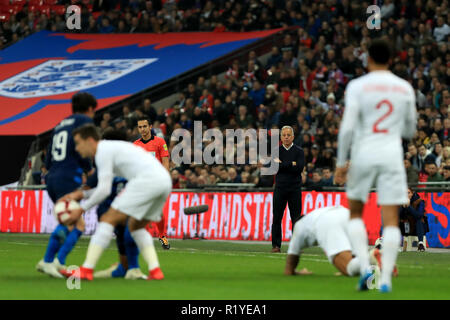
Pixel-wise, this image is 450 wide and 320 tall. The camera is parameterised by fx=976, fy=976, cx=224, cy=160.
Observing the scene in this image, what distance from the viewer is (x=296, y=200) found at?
18.3m

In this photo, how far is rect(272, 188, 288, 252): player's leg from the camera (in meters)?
18.0

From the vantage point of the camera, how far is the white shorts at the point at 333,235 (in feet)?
37.9

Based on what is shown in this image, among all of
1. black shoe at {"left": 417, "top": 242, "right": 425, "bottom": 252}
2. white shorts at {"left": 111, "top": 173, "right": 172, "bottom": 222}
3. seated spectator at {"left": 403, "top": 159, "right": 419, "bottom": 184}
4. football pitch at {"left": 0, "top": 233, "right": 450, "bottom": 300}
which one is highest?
seated spectator at {"left": 403, "top": 159, "right": 419, "bottom": 184}

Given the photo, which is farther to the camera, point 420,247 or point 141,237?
point 420,247

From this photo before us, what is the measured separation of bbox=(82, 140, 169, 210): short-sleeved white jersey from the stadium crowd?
11.5 m

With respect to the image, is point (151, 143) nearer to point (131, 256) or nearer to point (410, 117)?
point (131, 256)

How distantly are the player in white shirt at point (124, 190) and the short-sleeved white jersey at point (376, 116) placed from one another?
91.7 inches

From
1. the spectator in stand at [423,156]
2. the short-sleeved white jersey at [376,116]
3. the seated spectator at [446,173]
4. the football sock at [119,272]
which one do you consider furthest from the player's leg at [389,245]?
the spectator in stand at [423,156]

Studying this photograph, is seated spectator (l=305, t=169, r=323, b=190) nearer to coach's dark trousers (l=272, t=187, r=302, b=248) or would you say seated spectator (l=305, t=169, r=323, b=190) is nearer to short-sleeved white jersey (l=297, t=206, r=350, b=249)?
coach's dark trousers (l=272, t=187, r=302, b=248)

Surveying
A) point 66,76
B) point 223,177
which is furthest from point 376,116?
point 66,76

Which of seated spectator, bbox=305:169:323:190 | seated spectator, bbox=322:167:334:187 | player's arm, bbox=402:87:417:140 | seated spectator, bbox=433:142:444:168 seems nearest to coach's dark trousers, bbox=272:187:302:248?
seated spectator, bbox=305:169:323:190

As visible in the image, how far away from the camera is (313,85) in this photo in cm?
2819

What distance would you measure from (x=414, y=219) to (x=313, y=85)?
927 cm
